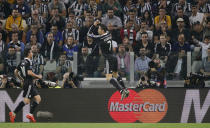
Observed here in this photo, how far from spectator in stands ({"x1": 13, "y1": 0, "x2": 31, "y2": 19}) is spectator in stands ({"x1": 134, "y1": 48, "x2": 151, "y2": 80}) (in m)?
5.02

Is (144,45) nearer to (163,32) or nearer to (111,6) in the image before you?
(163,32)

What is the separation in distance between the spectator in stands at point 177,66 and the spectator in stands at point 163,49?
0.53 feet

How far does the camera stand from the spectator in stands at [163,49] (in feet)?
47.1

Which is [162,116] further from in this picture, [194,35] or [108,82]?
[194,35]

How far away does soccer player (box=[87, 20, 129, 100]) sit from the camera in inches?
536

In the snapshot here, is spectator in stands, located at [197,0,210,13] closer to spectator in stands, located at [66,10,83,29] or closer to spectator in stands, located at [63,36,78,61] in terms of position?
spectator in stands, located at [66,10,83,29]

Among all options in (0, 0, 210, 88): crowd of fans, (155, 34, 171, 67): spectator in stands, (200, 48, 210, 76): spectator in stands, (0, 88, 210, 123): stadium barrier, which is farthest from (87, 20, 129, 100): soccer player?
(200, 48, 210, 76): spectator in stands

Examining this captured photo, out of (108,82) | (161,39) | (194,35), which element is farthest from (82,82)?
(194,35)

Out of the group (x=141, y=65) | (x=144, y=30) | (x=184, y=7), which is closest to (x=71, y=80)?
(x=141, y=65)

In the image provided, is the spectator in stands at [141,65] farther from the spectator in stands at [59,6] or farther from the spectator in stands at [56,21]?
the spectator in stands at [59,6]

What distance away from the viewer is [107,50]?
14508 millimetres

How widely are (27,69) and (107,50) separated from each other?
251 centimetres

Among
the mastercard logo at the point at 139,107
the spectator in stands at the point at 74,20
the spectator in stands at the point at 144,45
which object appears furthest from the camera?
the spectator in stands at the point at 74,20

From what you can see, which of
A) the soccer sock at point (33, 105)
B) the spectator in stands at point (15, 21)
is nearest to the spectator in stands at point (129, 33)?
the spectator in stands at point (15, 21)
